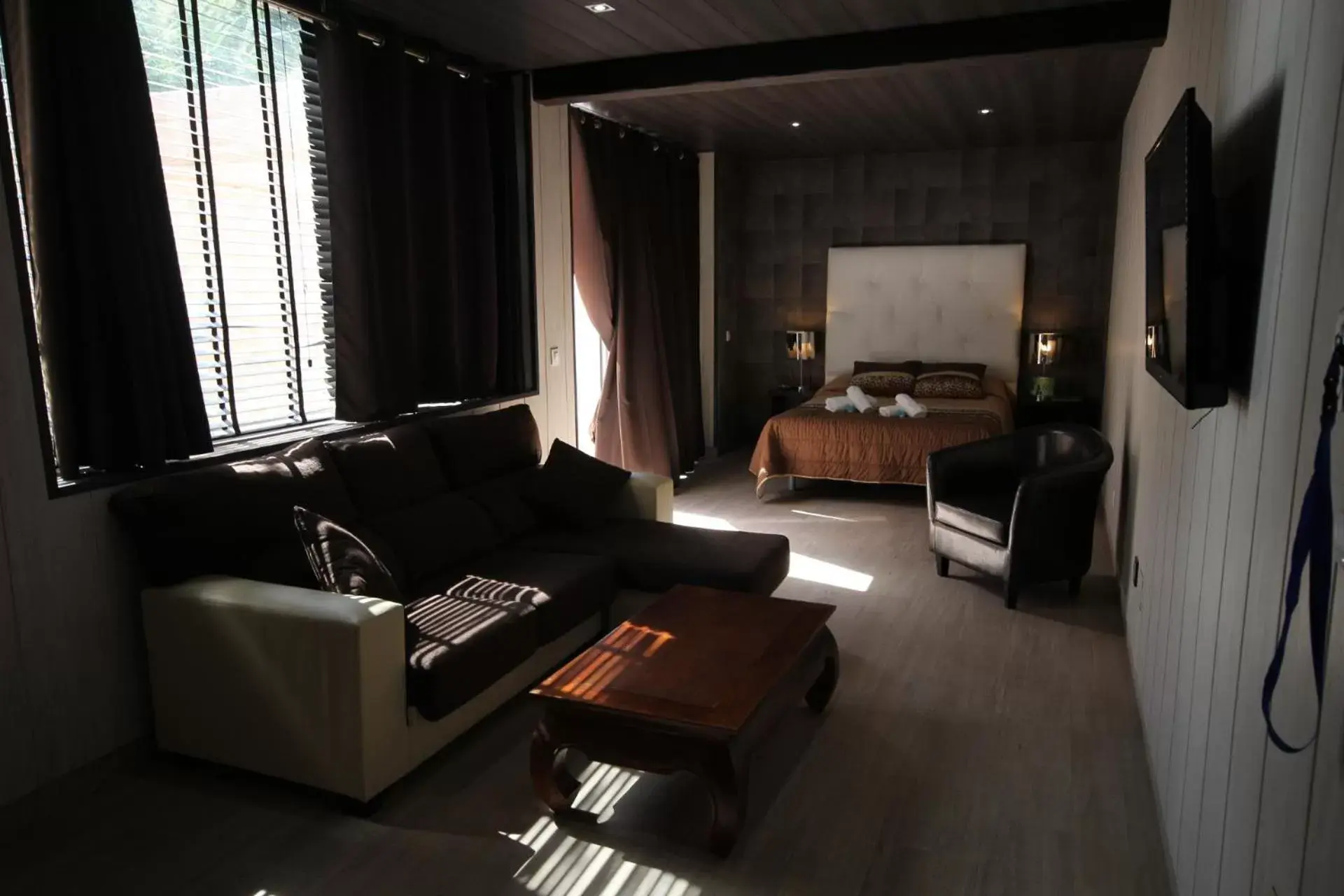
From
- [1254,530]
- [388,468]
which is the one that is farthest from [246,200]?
[1254,530]

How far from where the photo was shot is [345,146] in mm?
3697

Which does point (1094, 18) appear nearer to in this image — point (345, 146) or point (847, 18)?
point (847, 18)

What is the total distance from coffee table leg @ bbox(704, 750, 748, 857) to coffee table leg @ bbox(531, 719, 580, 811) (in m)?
0.45

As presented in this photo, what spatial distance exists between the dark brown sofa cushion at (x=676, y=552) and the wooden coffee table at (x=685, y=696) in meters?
0.47

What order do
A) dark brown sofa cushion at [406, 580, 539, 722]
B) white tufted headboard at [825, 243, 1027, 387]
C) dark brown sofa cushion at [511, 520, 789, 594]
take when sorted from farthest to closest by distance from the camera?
white tufted headboard at [825, 243, 1027, 387], dark brown sofa cushion at [511, 520, 789, 594], dark brown sofa cushion at [406, 580, 539, 722]

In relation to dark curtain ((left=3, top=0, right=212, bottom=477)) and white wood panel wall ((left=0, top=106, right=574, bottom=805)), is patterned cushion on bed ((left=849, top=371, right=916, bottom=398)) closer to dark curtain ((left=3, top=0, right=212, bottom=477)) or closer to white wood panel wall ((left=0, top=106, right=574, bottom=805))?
dark curtain ((left=3, top=0, right=212, bottom=477))

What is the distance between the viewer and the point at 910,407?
20.5ft

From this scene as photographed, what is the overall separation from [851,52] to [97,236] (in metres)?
3.12

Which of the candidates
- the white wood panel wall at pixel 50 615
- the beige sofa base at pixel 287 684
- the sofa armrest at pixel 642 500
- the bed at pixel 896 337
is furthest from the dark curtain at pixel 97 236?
the bed at pixel 896 337

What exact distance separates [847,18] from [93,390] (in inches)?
126

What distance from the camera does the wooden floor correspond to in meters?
2.30

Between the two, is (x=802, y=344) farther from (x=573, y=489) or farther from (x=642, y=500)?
(x=573, y=489)

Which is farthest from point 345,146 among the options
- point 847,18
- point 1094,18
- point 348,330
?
point 1094,18

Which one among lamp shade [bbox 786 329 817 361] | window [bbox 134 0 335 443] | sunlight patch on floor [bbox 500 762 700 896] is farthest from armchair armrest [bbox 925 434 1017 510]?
lamp shade [bbox 786 329 817 361]
